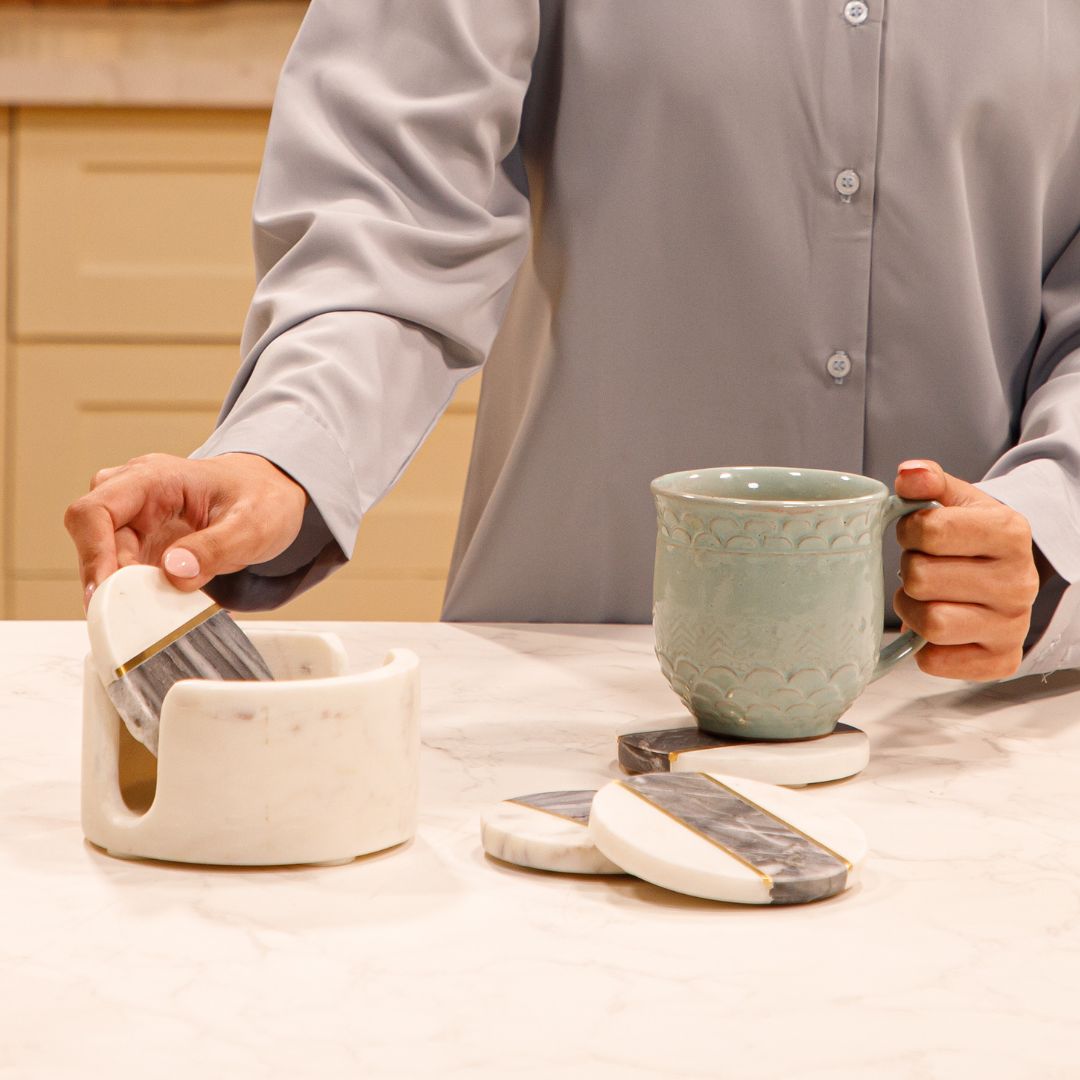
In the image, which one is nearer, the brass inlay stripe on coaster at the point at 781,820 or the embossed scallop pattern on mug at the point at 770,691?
the brass inlay stripe on coaster at the point at 781,820

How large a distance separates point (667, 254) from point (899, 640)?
0.38 meters

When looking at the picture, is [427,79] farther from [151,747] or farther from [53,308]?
[53,308]

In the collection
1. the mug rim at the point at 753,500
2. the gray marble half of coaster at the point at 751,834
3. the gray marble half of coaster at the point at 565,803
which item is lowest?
the gray marble half of coaster at the point at 565,803

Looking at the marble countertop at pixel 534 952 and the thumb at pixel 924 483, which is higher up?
the thumb at pixel 924 483

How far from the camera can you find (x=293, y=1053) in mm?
464

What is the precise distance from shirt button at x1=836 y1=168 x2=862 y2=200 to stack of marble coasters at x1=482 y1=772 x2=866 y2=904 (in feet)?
1.73

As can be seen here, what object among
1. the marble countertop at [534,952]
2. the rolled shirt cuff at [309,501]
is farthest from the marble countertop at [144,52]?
the marble countertop at [534,952]

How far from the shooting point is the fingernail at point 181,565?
65 cm

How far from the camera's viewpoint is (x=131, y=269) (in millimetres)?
2193

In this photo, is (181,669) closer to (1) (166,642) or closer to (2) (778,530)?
(1) (166,642)

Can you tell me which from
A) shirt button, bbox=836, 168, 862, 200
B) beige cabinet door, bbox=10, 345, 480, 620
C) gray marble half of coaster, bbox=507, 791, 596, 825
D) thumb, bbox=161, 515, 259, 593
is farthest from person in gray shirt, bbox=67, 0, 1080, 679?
beige cabinet door, bbox=10, 345, 480, 620

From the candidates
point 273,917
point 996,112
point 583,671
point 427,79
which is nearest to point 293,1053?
point 273,917

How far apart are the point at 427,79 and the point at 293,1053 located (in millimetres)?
694

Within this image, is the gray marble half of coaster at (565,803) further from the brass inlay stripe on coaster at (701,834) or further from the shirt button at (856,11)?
the shirt button at (856,11)
